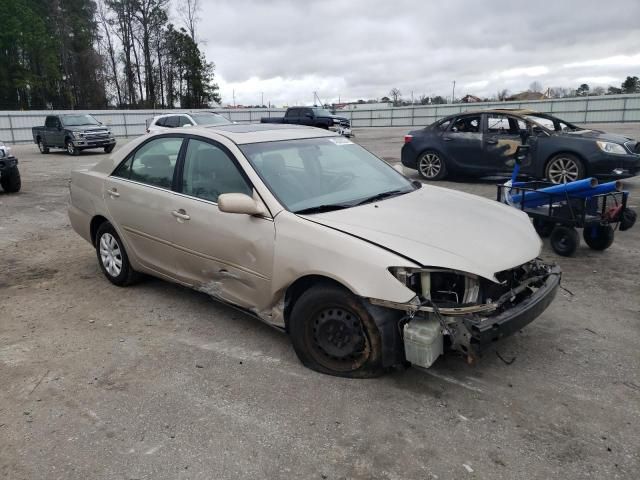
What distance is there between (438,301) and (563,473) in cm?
105

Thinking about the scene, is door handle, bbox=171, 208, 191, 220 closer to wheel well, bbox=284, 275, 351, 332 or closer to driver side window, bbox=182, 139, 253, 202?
driver side window, bbox=182, 139, 253, 202

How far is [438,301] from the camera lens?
303 cm

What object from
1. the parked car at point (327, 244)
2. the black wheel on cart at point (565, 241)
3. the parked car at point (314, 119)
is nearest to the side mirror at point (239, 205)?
the parked car at point (327, 244)

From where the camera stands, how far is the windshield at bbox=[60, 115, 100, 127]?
840 inches

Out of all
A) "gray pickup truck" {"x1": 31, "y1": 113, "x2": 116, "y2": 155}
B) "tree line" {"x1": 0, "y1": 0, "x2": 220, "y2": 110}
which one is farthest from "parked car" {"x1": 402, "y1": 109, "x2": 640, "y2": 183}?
"tree line" {"x1": 0, "y1": 0, "x2": 220, "y2": 110}

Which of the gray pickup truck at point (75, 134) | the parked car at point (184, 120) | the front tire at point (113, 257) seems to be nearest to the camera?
the front tire at point (113, 257)

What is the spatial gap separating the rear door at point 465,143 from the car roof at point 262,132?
7102 millimetres

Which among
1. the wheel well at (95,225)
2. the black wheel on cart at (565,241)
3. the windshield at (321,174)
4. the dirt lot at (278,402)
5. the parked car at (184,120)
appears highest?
the parked car at (184,120)

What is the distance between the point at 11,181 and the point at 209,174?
935cm

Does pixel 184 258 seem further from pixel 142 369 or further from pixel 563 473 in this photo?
pixel 563 473

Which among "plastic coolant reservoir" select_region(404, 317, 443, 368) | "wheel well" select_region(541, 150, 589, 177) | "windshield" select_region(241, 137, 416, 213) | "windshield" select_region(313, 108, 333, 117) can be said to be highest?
"windshield" select_region(313, 108, 333, 117)

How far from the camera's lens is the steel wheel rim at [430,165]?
38.5 ft

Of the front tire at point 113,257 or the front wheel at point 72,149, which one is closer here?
the front tire at point 113,257

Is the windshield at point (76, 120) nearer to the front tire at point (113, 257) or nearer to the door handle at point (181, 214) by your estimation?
the front tire at point (113, 257)
